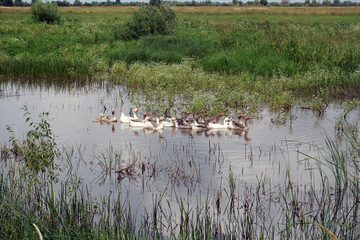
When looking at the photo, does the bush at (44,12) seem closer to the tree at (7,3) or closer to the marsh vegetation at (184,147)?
the marsh vegetation at (184,147)

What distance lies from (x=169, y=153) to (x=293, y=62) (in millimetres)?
12433

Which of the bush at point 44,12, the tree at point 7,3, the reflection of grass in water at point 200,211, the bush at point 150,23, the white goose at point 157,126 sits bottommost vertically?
the reflection of grass in water at point 200,211

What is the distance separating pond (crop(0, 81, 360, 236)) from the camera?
1025cm

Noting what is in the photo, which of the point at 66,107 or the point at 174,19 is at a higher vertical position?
the point at 174,19

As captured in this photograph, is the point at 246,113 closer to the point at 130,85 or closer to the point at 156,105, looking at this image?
the point at 156,105

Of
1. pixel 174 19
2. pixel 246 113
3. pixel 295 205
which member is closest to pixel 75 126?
pixel 246 113

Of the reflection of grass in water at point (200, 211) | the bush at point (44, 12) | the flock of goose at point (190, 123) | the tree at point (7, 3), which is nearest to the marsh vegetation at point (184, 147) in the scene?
the reflection of grass in water at point (200, 211)

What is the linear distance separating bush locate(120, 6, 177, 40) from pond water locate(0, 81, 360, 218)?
14.3 meters

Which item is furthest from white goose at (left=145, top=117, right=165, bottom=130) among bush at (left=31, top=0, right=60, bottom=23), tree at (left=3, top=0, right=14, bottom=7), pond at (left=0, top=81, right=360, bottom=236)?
tree at (left=3, top=0, right=14, bottom=7)

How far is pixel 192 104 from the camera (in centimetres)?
1747

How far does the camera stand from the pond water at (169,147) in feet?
33.9

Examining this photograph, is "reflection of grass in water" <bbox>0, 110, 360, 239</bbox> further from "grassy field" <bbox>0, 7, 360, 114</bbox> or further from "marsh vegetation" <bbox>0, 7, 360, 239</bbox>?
"grassy field" <bbox>0, 7, 360, 114</bbox>

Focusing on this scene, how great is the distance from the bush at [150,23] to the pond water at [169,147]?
1435 centimetres

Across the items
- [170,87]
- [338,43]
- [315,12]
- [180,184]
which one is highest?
[315,12]
